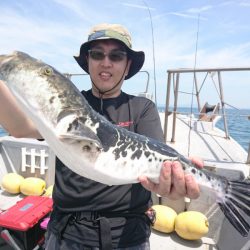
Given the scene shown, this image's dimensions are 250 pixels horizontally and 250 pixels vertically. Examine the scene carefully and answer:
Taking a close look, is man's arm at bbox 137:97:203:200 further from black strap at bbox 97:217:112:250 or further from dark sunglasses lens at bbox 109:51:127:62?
dark sunglasses lens at bbox 109:51:127:62

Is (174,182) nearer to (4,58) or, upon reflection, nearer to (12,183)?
(4,58)

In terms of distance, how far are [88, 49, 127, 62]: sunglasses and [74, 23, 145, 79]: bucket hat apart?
8 centimetres

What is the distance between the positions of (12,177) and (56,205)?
3.26 metres

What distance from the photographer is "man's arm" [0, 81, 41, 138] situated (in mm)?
2037

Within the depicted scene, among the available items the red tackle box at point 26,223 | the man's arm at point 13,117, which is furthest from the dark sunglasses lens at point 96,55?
the red tackle box at point 26,223

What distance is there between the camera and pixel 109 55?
2.38m

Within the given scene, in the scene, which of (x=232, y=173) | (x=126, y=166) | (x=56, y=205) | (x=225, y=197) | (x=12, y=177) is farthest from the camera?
(x=12, y=177)

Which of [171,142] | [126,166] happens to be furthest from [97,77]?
[171,142]

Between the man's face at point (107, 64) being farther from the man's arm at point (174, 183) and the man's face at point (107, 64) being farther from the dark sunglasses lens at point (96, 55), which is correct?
the man's arm at point (174, 183)

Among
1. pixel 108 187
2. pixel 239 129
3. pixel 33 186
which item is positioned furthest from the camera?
pixel 239 129

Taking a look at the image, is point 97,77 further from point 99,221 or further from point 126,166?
point 99,221

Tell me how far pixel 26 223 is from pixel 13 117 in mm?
2164

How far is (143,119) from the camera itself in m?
2.44

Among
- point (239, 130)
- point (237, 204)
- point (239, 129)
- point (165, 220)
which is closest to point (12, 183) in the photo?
point (165, 220)
